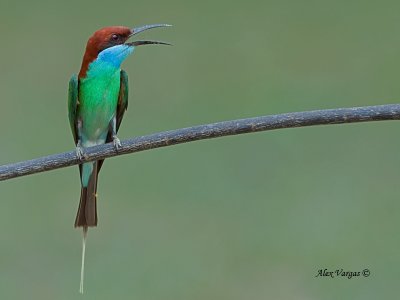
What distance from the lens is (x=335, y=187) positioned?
2830 millimetres

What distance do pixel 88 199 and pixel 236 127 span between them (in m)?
0.60

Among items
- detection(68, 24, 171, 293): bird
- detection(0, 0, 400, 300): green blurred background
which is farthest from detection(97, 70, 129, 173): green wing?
detection(0, 0, 400, 300): green blurred background

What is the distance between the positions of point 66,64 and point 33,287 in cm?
90

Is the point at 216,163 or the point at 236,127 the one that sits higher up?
the point at 236,127

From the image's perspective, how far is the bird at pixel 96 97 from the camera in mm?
1633

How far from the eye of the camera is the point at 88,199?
169cm

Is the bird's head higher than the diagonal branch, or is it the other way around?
the bird's head

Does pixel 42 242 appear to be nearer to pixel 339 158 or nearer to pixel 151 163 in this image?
pixel 151 163

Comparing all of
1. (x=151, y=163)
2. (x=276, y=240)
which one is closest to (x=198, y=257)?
(x=276, y=240)

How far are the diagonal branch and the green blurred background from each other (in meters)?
1.31

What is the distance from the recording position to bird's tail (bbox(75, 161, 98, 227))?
163cm

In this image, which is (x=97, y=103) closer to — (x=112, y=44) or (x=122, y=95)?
(x=122, y=95)
